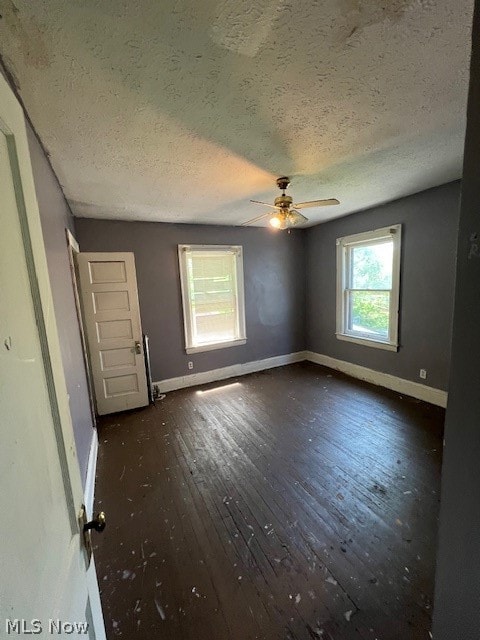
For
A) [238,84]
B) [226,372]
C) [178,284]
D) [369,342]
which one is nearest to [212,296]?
[178,284]

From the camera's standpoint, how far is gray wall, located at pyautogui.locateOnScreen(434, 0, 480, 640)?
0.54 metres

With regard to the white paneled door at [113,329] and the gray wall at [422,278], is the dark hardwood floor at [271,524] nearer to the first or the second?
the white paneled door at [113,329]

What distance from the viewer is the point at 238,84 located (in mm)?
1274

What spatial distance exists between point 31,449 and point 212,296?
3777 millimetres

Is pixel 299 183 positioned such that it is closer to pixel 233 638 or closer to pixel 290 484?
pixel 290 484

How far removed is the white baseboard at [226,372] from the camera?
407cm

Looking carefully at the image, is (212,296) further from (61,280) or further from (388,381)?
(388,381)

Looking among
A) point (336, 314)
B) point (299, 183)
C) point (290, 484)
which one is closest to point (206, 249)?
point (299, 183)

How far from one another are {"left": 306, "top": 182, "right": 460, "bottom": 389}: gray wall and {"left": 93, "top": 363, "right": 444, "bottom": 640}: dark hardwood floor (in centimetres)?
63

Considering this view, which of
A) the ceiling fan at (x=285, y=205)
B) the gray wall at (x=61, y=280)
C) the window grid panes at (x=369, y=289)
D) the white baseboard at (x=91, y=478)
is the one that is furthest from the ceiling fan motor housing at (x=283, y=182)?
the white baseboard at (x=91, y=478)

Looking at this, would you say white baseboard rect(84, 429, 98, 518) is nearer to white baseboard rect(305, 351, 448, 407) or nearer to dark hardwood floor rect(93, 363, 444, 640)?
dark hardwood floor rect(93, 363, 444, 640)

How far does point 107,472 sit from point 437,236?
4.19 metres

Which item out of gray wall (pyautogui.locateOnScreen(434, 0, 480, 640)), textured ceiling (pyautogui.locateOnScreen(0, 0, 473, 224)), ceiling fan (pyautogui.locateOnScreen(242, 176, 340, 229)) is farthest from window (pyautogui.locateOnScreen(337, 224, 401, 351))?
gray wall (pyautogui.locateOnScreen(434, 0, 480, 640))

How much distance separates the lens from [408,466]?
2.22m
